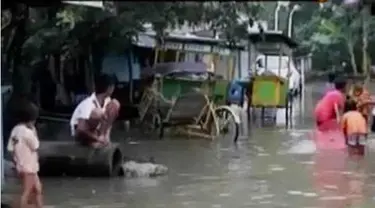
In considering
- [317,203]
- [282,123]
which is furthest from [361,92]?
[317,203]

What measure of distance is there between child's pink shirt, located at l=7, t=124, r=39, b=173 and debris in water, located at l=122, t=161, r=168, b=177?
3645 millimetres

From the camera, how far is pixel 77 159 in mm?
13734

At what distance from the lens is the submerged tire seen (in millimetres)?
13680

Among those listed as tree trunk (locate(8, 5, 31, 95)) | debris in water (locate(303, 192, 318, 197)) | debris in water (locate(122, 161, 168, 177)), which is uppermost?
tree trunk (locate(8, 5, 31, 95))

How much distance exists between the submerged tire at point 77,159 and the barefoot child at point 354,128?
15.2 ft

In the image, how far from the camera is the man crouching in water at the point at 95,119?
44.8 feet

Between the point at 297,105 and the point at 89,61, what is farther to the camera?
the point at 297,105

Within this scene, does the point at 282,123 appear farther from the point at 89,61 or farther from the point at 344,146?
the point at 344,146

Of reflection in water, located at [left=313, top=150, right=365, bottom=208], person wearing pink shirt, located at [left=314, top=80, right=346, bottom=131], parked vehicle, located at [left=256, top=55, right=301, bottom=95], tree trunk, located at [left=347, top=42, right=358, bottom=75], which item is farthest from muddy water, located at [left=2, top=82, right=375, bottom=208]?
tree trunk, located at [left=347, top=42, right=358, bottom=75]

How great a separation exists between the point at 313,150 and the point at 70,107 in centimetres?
660

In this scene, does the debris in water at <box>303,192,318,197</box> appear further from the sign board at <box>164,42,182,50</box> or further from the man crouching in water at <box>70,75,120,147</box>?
the sign board at <box>164,42,182,50</box>

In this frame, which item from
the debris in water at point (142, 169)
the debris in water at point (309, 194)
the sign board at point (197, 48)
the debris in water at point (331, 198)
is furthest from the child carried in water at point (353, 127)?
the sign board at point (197, 48)

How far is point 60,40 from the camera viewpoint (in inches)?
809

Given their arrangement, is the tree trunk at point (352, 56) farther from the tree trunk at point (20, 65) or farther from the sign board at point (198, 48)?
the tree trunk at point (20, 65)
